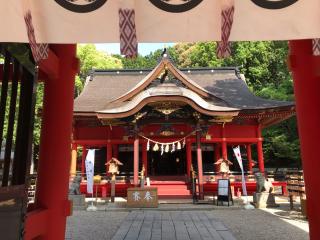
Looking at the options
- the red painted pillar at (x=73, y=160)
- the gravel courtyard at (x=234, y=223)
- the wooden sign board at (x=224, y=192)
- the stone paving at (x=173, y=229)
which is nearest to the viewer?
the stone paving at (x=173, y=229)

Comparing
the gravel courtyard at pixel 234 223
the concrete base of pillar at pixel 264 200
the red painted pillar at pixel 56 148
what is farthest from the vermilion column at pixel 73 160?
the red painted pillar at pixel 56 148

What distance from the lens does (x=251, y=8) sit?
1753 millimetres

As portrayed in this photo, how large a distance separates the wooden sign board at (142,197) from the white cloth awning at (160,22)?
10415 mm

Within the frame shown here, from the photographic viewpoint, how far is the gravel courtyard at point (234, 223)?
7.11 m

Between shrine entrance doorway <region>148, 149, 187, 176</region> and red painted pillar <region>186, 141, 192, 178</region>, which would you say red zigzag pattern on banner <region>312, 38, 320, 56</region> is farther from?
shrine entrance doorway <region>148, 149, 187, 176</region>

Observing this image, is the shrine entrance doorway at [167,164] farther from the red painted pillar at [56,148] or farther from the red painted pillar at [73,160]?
the red painted pillar at [56,148]

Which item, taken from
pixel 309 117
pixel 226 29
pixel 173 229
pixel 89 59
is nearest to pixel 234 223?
pixel 173 229

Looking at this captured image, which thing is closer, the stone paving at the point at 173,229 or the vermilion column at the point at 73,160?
the stone paving at the point at 173,229

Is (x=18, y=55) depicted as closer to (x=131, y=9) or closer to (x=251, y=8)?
(x=131, y=9)

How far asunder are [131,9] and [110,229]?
24.0 feet

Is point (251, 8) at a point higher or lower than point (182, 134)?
lower

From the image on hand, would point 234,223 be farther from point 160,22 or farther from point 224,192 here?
point 160,22

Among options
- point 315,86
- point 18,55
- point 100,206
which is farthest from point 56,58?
point 100,206

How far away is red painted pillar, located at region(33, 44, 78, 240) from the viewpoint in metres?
3.08
